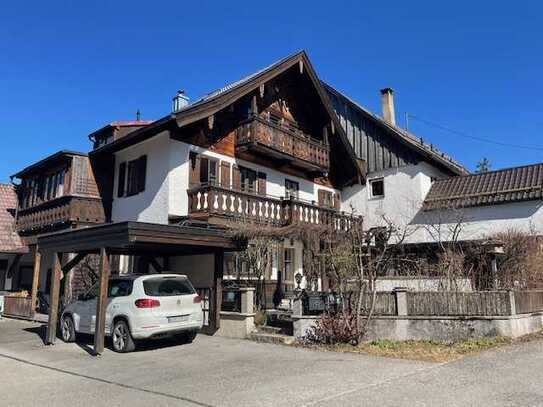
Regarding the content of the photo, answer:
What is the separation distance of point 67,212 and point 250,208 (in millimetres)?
7816

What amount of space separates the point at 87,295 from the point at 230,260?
21.8 feet

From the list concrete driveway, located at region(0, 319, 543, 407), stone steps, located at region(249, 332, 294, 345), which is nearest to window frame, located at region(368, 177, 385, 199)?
stone steps, located at region(249, 332, 294, 345)

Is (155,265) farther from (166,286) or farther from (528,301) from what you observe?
(528,301)

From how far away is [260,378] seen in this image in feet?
28.8

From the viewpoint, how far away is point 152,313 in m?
11.5

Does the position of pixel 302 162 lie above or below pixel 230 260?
above

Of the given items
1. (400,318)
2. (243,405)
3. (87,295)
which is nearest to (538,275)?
(400,318)

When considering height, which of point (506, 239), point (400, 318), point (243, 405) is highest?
point (506, 239)

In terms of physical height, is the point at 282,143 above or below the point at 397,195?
above

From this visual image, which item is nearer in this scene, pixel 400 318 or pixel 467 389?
pixel 467 389

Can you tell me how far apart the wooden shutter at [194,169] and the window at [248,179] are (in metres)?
2.49

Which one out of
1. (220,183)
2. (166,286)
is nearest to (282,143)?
(220,183)

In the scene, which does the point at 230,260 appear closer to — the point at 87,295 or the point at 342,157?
the point at 87,295

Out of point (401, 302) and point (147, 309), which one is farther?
point (401, 302)
